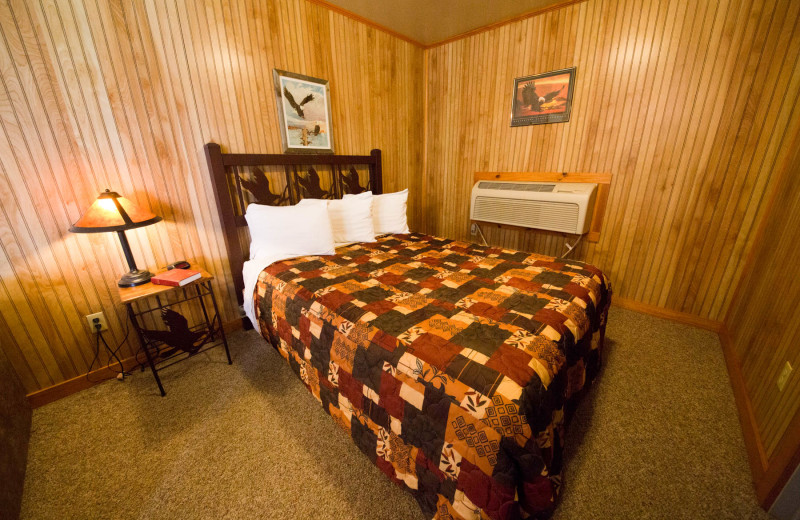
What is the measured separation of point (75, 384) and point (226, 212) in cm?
129

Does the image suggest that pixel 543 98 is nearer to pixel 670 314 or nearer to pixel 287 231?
pixel 670 314

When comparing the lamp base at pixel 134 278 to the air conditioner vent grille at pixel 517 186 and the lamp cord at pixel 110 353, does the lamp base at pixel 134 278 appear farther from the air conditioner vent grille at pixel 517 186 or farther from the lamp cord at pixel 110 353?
the air conditioner vent grille at pixel 517 186

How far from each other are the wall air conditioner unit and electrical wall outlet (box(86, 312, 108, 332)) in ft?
9.37

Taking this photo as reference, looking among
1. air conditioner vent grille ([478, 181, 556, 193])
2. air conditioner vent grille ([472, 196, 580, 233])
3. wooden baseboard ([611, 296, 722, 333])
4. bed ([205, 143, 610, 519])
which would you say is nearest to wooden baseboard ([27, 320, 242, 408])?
bed ([205, 143, 610, 519])

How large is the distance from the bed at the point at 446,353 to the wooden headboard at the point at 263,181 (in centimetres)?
2

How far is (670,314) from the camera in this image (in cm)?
231

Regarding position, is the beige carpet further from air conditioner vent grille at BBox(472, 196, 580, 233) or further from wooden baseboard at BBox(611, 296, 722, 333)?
air conditioner vent grille at BBox(472, 196, 580, 233)

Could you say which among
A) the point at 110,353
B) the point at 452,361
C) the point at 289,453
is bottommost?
the point at 289,453

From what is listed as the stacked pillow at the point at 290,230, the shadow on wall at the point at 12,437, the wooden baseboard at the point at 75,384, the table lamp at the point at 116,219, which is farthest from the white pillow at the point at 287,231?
the shadow on wall at the point at 12,437

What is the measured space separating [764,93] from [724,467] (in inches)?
84.8

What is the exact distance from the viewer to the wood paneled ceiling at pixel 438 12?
2.36 meters

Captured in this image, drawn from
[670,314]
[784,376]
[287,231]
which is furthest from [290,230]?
[670,314]

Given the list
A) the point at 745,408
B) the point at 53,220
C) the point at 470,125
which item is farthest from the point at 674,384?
the point at 53,220

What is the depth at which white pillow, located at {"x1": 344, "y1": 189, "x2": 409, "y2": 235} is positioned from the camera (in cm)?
261
